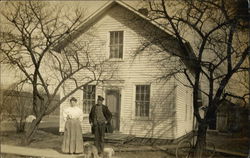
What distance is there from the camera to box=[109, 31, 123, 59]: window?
5.00m

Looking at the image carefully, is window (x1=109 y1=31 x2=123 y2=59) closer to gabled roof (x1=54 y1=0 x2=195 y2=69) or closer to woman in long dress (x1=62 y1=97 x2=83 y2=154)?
gabled roof (x1=54 y1=0 x2=195 y2=69)

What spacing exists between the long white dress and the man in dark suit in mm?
253

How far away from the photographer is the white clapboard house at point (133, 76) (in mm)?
4934

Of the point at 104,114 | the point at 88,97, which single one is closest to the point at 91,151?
the point at 104,114

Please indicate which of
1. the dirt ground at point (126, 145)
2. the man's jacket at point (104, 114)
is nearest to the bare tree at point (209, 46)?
the dirt ground at point (126, 145)

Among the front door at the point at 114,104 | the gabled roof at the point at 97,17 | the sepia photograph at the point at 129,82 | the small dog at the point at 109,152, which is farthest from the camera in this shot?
the gabled roof at the point at 97,17

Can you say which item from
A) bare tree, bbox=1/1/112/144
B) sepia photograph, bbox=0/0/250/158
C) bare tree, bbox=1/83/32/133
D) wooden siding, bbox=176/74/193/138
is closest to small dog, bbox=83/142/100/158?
sepia photograph, bbox=0/0/250/158

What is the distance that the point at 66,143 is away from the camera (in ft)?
16.7

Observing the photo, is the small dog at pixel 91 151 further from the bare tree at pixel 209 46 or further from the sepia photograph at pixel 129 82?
the bare tree at pixel 209 46

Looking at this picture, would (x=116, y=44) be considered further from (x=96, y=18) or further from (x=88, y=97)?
(x=88, y=97)

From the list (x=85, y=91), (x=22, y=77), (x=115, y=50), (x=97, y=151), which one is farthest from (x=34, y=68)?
(x=97, y=151)

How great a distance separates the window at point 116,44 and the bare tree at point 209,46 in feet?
1.21

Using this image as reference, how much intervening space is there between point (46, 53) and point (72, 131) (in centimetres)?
160

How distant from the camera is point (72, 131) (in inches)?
199
